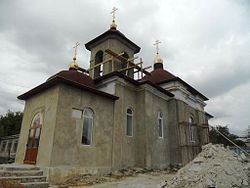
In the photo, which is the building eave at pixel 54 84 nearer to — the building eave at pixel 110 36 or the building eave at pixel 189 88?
the building eave at pixel 189 88

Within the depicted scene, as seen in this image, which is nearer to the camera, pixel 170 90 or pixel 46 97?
pixel 46 97

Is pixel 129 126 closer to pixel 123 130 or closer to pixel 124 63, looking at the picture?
pixel 123 130

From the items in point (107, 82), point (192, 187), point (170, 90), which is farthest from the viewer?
point (170, 90)

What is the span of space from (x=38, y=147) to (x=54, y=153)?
1.44 meters

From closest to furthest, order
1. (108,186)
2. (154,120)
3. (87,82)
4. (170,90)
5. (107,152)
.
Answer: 1. (108,186)
2. (107,152)
3. (87,82)
4. (154,120)
5. (170,90)

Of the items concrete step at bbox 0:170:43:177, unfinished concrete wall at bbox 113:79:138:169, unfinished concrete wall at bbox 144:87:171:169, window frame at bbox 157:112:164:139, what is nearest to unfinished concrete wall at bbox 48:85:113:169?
unfinished concrete wall at bbox 113:79:138:169

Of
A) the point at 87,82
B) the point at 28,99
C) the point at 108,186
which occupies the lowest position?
the point at 108,186

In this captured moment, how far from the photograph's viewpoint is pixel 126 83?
13.6m

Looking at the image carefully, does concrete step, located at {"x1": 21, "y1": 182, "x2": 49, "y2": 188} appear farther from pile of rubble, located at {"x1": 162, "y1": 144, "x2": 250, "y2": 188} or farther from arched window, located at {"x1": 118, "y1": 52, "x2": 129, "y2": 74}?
arched window, located at {"x1": 118, "y1": 52, "x2": 129, "y2": 74}

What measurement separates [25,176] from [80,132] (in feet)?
9.75

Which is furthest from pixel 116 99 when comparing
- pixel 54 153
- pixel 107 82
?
pixel 54 153

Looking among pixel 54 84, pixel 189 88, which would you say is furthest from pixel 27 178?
pixel 189 88

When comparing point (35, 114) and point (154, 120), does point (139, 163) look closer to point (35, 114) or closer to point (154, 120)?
point (154, 120)

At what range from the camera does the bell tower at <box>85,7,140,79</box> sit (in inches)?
628
